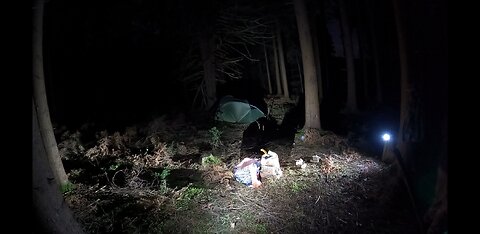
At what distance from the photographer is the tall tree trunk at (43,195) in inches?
154

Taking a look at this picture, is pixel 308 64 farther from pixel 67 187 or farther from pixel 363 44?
pixel 363 44

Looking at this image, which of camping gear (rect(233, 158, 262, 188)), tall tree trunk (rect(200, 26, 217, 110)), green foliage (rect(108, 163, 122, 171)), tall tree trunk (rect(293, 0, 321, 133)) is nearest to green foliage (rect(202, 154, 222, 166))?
camping gear (rect(233, 158, 262, 188))

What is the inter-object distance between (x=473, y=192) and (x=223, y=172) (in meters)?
5.28

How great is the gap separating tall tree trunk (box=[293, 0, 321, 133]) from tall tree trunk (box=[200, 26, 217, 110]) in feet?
19.5

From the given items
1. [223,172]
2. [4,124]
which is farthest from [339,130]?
[4,124]

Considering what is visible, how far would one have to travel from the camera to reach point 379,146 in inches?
413

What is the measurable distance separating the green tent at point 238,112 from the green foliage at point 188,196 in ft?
24.5

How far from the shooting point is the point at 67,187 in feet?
24.3

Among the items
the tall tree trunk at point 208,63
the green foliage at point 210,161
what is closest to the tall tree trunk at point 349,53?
the tall tree trunk at point 208,63

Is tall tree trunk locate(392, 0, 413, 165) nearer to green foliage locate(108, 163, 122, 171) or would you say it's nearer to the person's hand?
the person's hand

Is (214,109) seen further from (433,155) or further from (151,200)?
(433,155)

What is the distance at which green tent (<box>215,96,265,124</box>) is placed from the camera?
14695 mm

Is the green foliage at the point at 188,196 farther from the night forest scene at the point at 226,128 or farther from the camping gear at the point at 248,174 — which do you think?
the camping gear at the point at 248,174

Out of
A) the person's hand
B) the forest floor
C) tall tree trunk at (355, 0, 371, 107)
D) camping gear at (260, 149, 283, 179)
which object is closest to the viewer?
the forest floor
